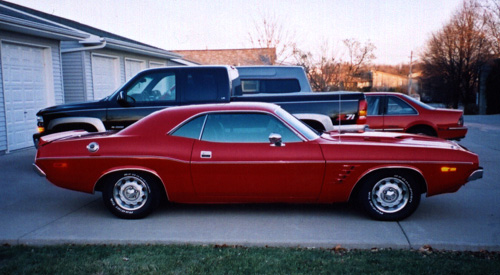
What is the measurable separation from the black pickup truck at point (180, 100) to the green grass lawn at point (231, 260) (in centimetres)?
347

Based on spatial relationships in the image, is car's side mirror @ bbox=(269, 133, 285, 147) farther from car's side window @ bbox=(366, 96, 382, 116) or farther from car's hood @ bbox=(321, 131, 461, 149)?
car's side window @ bbox=(366, 96, 382, 116)

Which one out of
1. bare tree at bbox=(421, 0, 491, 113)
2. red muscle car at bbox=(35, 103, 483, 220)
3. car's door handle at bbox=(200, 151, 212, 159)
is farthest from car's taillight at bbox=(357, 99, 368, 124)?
bare tree at bbox=(421, 0, 491, 113)

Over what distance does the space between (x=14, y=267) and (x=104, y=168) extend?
157 cm

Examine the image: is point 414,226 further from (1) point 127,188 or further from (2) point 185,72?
(2) point 185,72

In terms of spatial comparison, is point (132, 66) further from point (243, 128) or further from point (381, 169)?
point (381, 169)

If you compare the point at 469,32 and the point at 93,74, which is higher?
the point at 469,32

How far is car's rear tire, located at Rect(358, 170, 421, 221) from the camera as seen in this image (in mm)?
5203

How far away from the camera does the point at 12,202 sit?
21.0 feet

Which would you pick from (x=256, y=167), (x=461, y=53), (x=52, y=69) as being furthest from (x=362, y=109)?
(x=461, y=53)

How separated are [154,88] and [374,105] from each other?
17.9 feet

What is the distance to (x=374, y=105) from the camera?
35.0 ft

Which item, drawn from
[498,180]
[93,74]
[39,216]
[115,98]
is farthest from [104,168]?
[93,74]

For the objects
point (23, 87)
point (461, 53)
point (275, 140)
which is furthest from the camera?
point (461, 53)

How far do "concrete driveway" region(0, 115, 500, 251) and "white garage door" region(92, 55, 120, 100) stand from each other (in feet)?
30.8
